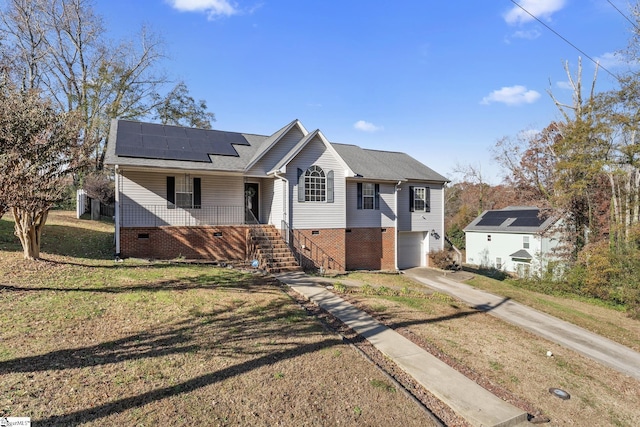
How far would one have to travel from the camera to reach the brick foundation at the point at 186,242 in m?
12.9

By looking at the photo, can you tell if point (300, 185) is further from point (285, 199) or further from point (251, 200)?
point (251, 200)

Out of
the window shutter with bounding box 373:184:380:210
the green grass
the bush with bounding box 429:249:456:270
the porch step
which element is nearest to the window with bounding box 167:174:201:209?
the porch step

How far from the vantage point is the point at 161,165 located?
13102mm

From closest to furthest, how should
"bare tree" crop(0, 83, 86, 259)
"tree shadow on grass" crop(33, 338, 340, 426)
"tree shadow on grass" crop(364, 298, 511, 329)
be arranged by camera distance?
1. "tree shadow on grass" crop(33, 338, 340, 426)
2. "bare tree" crop(0, 83, 86, 259)
3. "tree shadow on grass" crop(364, 298, 511, 329)

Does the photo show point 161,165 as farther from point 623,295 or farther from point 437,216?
point 623,295

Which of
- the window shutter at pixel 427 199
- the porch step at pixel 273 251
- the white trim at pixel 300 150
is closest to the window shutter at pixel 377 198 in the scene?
the white trim at pixel 300 150

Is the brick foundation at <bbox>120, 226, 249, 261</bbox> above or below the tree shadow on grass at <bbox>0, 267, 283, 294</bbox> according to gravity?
above

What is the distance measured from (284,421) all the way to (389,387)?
1.83 metres

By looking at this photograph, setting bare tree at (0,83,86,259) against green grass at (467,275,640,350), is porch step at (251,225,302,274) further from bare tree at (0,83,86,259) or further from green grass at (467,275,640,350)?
green grass at (467,275,640,350)

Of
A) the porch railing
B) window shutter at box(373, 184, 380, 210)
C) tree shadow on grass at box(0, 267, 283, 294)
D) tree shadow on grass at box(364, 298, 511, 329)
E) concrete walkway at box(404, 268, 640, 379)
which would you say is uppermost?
window shutter at box(373, 184, 380, 210)

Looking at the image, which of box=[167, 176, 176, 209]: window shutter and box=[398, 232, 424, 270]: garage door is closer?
box=[167, 176, 176, 209]: window shutter

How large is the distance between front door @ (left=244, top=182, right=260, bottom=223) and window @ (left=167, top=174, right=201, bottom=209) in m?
2.36

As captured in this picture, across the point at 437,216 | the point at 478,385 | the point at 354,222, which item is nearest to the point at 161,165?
the point at 354,222

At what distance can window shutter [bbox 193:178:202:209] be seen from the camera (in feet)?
47.9
